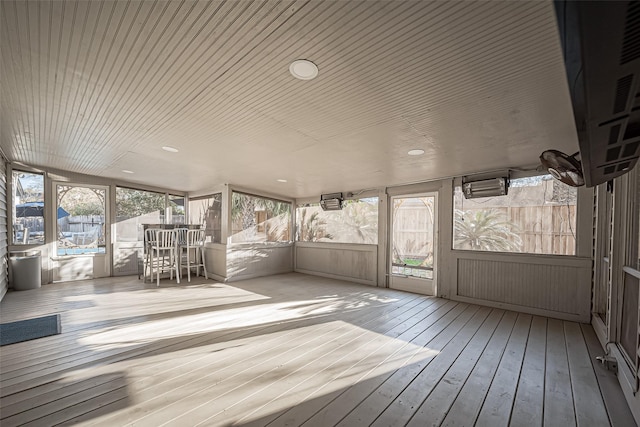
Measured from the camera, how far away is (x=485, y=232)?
14.8ft

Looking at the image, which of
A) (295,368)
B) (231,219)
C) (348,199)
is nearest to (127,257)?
(231,219)

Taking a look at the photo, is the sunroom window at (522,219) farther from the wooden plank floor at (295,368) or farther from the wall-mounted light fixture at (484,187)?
the wooden plank floor at (295,368)

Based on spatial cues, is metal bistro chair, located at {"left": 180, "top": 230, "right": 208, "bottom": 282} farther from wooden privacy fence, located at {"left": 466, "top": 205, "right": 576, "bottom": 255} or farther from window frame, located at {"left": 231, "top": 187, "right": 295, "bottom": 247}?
wooden privacy fence, located at {"left": 466, "top": 205, "right": 576, "bottom": 255}

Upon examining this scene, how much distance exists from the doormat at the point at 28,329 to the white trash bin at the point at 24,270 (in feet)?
7.68

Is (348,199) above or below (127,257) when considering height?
above

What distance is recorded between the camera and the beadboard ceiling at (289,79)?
141 cm

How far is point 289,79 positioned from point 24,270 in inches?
250

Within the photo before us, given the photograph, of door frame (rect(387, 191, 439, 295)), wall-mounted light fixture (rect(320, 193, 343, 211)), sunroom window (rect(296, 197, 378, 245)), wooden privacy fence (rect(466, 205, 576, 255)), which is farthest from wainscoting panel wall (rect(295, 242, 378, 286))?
wooden privacy fence (rect(466, 205, 576, 255))

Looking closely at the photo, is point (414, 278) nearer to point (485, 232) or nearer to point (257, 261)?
point (485, 232)

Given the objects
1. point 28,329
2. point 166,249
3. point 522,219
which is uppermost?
point 522,219

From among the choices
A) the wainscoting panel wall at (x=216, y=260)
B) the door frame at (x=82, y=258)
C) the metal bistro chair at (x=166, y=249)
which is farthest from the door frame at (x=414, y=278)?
the door frame at (x=82, y=258)

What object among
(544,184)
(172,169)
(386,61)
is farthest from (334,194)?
(386,61)

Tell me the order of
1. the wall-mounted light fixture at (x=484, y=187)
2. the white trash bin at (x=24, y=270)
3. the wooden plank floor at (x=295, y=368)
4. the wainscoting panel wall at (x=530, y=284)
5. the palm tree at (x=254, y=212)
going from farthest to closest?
the palm tree at (x=254, y=212) → the white trash bin at (x=24, y=270) → the wall-mounted light fixture at (x=484, y=187) → the wainscoting panel wall at (x=530, y=284) → the wooden plank floor at (x=295, y=368)

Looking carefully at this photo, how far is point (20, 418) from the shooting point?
1680mm
